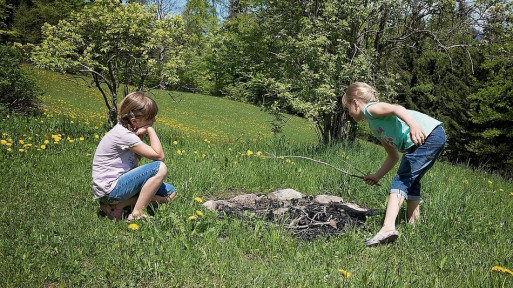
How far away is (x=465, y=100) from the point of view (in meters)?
15.4

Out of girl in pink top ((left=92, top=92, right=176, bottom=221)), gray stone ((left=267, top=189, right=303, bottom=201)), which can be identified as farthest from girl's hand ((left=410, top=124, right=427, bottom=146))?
girl in pink top ((left=92, top=92, right=176, bottom=221))

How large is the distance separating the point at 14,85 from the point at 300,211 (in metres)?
7.49

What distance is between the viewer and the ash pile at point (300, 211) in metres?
3.29

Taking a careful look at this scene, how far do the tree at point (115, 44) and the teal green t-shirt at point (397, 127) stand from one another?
4788 millimetres

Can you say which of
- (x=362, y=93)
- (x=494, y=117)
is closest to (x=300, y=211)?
(x=362, y=93)

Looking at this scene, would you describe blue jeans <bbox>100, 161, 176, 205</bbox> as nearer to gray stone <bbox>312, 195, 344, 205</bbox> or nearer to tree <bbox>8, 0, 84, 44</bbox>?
gray stone <bbox>312, 195, 344, 205</bbox>

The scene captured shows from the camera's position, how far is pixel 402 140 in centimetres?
336

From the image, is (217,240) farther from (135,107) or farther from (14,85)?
(14,85)

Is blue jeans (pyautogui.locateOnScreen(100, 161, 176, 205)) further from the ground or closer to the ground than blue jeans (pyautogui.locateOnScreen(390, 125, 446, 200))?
closer to the ground

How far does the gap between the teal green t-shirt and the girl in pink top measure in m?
1.78

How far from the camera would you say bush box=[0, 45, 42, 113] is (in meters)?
8.23

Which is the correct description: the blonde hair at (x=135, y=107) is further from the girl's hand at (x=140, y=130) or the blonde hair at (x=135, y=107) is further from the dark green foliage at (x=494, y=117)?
the dark green foliage at (x=494, y=117)

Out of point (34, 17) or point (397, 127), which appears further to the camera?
point (34, 17)

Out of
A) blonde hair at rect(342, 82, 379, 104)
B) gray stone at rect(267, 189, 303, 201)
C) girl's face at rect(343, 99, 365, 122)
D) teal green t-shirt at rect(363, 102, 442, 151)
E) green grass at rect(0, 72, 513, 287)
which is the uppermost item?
blonde hair at rect(342, 82, 379, 104)
